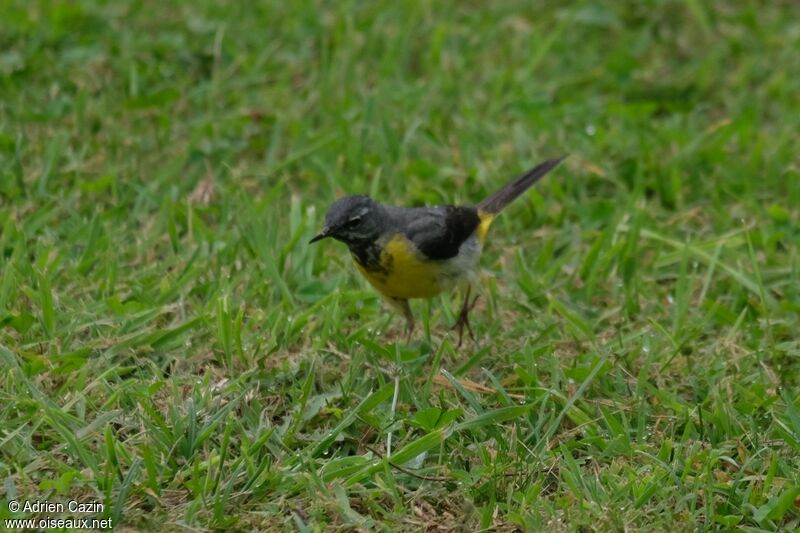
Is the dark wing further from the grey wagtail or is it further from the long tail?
the long tail

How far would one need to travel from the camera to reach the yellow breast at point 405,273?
20.0 ft

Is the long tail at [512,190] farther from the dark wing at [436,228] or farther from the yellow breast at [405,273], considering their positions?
the yellow breast at [405,273]

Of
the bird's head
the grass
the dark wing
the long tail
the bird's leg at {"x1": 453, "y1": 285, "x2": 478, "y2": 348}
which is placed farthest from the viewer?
the long tail

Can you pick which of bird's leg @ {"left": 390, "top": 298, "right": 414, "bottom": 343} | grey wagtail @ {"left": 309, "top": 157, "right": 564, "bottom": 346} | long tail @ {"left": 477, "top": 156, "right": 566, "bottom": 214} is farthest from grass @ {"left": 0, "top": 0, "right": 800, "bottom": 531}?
long tail @ {"left": 477, "top": 156, "right": 566, "bottom": 214}

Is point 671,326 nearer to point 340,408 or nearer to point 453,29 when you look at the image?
point 340,408

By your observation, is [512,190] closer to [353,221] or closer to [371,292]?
[371,292]

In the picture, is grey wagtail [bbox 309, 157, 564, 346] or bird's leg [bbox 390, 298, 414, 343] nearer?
grey wagtail [bbox 309, 157, 564, 346]

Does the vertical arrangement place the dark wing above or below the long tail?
above

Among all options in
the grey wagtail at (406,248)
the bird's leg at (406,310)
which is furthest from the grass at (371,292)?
the grey wagtail at (406,248)

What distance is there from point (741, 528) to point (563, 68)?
17.1 feet

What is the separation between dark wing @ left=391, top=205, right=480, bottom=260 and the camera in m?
6.18

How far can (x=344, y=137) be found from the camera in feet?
26.2

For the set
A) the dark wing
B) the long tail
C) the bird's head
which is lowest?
the long tail

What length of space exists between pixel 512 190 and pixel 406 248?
116 cm
